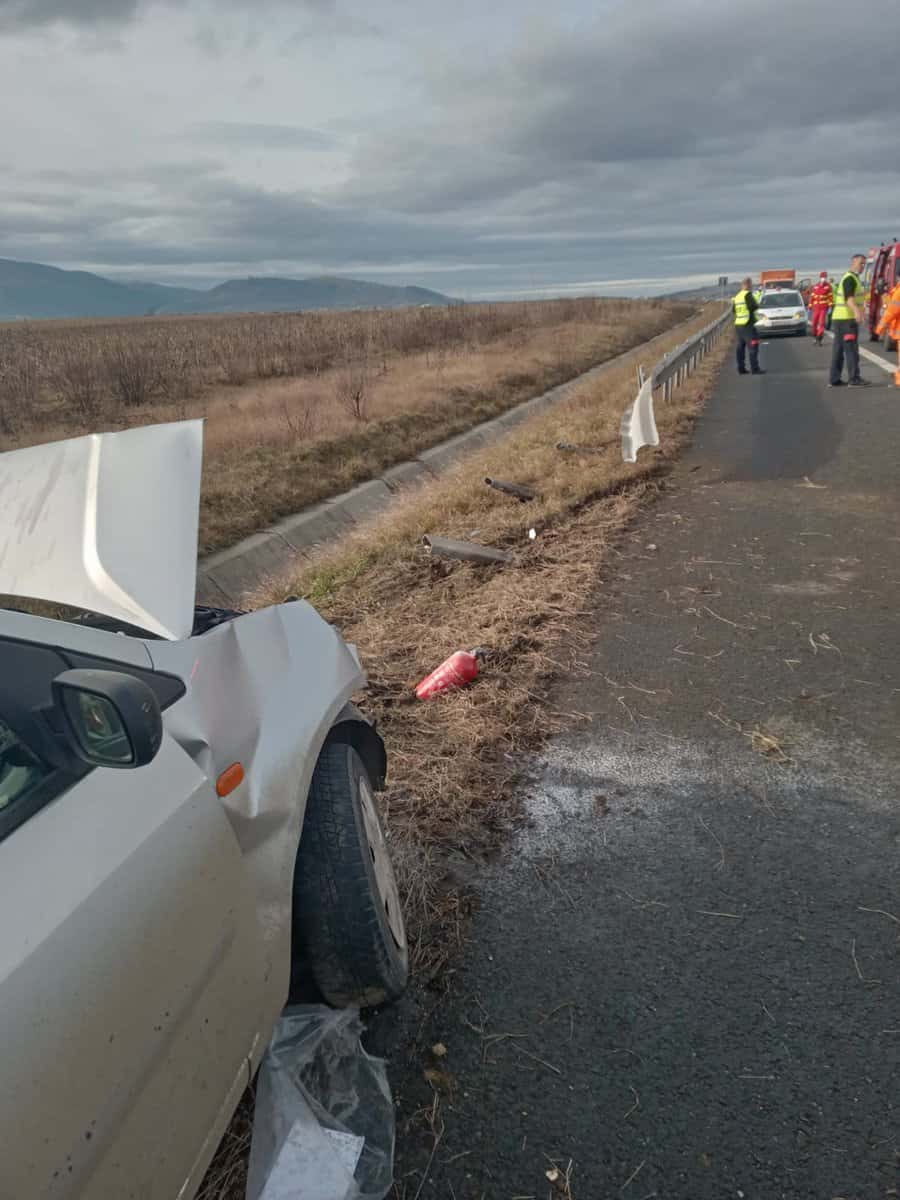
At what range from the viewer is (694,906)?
3176 mm

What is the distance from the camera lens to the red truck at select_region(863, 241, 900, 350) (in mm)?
25694

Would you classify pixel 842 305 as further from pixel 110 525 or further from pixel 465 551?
pixel 110 525

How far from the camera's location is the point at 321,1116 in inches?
89.0

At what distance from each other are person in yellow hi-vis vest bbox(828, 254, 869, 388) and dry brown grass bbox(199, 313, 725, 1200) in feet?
18.8

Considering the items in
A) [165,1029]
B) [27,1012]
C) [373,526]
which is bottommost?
[373,526]

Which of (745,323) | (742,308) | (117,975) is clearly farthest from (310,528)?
(745,323)

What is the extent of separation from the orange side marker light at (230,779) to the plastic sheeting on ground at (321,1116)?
725mm

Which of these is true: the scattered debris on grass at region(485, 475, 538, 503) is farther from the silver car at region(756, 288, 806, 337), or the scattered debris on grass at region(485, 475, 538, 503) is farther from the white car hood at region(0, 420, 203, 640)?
the silver car at region(756, 288, 806, 337)

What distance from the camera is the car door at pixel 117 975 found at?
1388 mm

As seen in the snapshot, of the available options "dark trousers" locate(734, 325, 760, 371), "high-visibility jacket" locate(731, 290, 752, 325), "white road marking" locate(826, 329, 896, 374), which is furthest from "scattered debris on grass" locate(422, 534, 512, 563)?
"white road marking" locate(826, 329, 896, 374)

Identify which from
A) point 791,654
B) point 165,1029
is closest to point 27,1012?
point 165,1029

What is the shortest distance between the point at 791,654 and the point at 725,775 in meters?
1.48

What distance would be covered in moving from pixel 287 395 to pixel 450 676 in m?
14.7

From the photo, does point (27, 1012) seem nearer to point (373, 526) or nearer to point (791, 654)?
point (791, 654)
